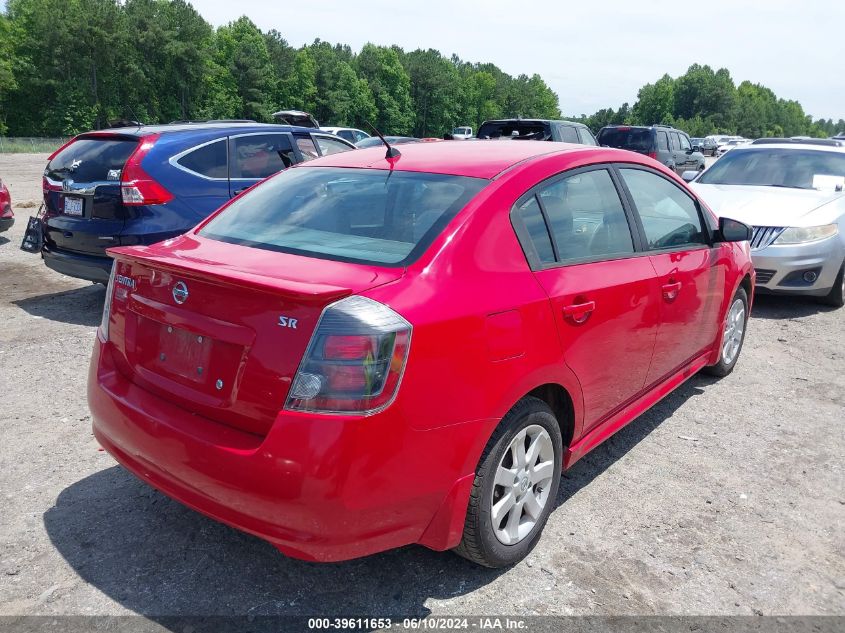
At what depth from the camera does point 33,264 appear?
881cm

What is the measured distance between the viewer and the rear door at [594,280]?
296 centimetres

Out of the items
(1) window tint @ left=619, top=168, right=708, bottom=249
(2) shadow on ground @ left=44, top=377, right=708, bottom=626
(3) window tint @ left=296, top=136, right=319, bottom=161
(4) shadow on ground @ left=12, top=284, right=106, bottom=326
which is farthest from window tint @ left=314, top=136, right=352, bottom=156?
(2) shadow on ground @ left=44, top=377, right=708, bottom=626

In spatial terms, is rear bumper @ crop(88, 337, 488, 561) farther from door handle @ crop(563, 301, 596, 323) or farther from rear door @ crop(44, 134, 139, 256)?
rear door @ crop(44, 134, 139, 256)

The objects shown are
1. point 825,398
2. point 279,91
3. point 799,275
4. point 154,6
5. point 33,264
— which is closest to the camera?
point 825,398

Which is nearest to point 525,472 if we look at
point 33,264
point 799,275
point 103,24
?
point 799,275

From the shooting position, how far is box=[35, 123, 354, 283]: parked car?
6.07 m

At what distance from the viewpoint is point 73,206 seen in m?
6.30

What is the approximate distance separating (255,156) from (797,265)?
5615mm

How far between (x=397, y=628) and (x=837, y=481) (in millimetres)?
2690

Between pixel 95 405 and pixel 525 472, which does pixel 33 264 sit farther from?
pixel 525 472

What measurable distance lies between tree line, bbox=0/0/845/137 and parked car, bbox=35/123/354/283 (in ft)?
161

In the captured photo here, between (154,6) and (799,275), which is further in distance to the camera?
(154,6)

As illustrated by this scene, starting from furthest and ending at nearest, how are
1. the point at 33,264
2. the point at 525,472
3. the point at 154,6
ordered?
the point at 154,6
the point at 33,264
the point at 525,472

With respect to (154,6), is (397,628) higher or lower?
lower
